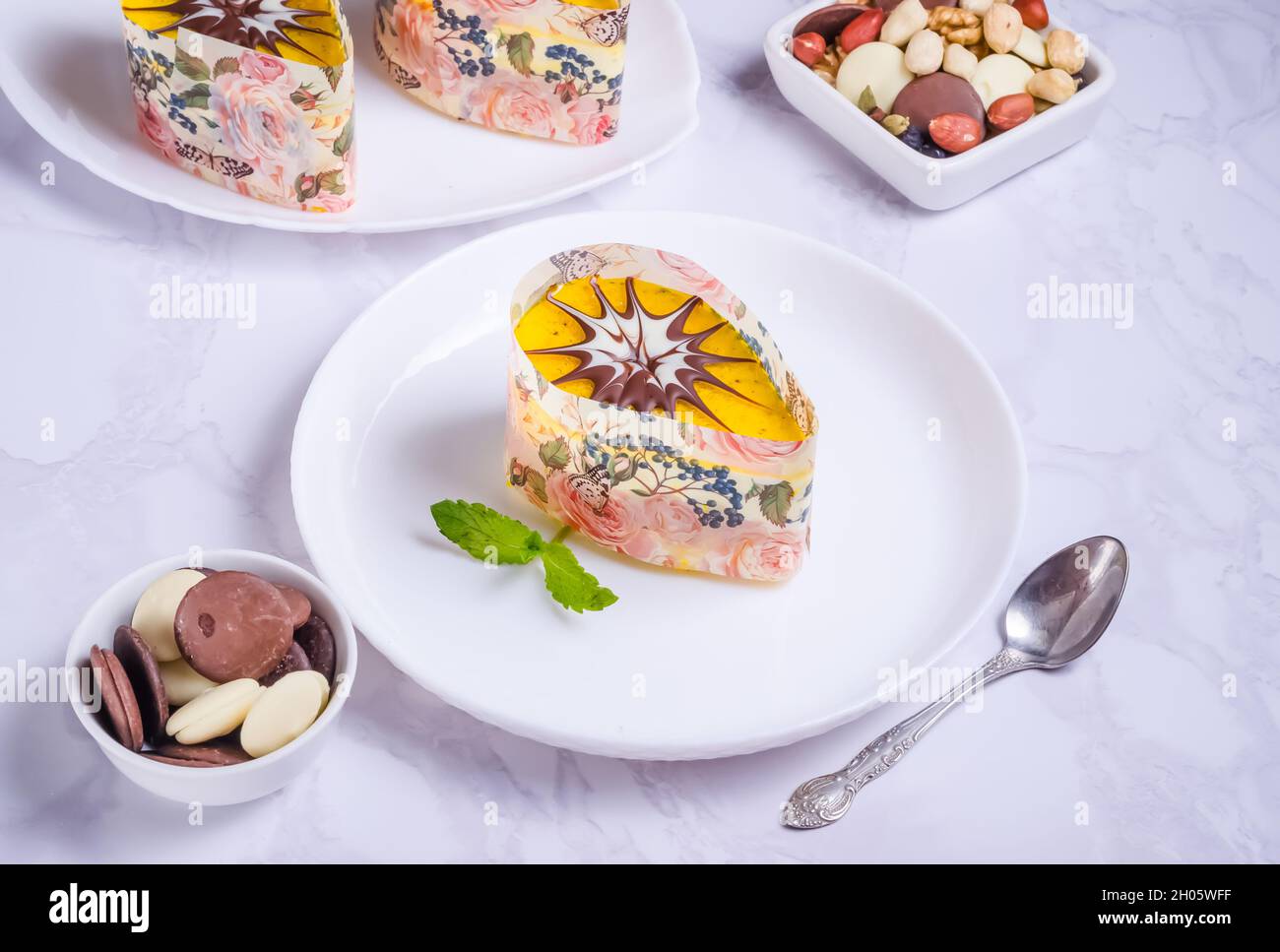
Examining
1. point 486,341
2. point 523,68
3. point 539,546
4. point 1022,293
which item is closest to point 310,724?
point 539,546

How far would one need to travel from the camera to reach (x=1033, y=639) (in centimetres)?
142

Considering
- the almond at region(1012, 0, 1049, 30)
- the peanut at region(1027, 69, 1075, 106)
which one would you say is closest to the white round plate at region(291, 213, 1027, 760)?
the peanut at region(1027, 69, 1075, 106)

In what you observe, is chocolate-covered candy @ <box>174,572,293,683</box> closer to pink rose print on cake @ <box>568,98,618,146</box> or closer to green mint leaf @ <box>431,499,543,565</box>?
green mint leaf @ <box>431,499,543,565</box>

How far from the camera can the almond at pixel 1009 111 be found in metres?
1.87

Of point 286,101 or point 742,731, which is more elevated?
point 286,101

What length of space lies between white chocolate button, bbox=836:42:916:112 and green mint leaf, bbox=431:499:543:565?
915 mm

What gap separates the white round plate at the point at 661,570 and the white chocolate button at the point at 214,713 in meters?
0.14

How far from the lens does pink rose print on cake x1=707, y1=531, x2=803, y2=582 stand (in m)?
1.36

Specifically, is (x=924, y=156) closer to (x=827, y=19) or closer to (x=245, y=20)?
(x=827, y=19)

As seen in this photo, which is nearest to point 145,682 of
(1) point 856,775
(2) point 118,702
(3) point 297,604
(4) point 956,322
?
(2) point 118,702

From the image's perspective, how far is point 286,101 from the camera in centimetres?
159

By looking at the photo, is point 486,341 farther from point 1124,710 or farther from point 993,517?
point 1124,710

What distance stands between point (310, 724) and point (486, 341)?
0.59 metres

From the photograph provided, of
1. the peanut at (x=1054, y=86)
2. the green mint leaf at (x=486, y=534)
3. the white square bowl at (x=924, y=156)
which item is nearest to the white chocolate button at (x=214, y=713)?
the green mint leaf at (x=486, y=534)
